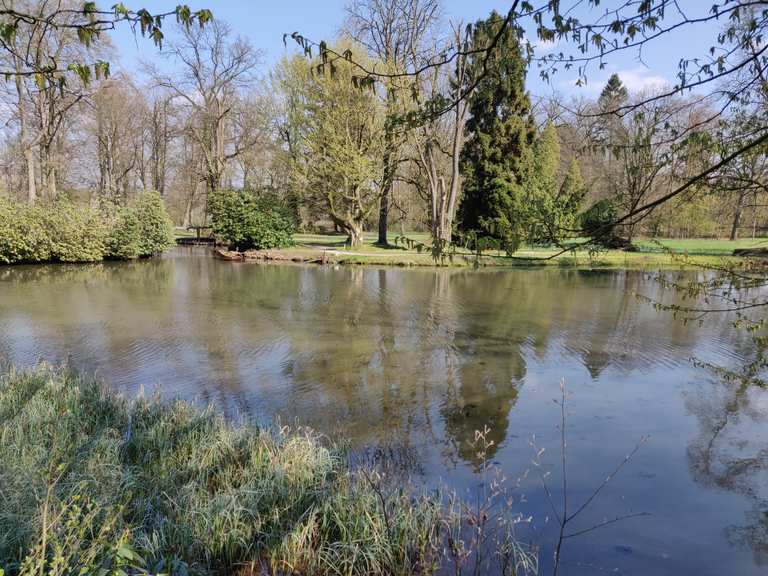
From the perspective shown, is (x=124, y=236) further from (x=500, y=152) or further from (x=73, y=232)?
(x=500, y=152)

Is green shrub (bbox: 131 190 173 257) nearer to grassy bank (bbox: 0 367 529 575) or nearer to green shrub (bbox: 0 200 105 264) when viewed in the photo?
green shrub (bbox: 0 200 105 264)

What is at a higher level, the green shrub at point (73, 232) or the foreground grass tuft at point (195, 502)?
the green shrub at point (73, 232)

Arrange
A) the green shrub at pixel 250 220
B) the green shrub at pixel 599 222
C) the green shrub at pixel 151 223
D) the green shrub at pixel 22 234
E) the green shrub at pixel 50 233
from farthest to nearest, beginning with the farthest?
the green shrub at pixel 250 220, the green shrub at pixel 151 223, the green shrub at pixel 50 233, the green shrub at pixel 22 234, the green shrub at pixel 599 222

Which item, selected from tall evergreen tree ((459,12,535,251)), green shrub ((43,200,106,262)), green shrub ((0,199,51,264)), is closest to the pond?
green shrub ((0,199,51,264))

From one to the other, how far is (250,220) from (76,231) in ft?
24.3

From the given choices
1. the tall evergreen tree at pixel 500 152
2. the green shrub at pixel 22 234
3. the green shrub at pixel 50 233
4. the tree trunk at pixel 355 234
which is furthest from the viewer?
the tree trunk at pixel 355 234

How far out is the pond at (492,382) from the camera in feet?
12.9

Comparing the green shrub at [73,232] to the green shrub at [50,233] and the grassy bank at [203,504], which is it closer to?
the green shrub at [50,233]

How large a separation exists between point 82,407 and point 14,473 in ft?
4.71

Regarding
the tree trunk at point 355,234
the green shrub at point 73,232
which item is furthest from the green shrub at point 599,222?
the tree trunk at point 355,234

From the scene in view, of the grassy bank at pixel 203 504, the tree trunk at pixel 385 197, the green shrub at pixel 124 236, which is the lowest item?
the grassy bank at pixel 203 504

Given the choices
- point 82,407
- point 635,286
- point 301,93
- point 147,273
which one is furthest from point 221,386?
point 301,93

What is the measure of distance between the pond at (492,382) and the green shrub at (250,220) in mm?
10730

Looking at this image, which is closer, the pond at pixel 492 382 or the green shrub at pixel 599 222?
the green shrub at pixel 599 222
